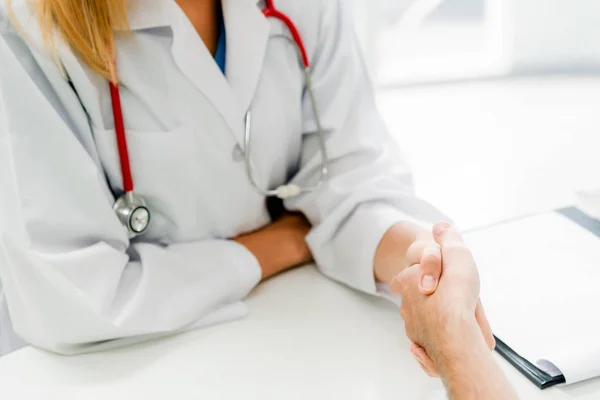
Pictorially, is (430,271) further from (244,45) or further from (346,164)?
(244,45)

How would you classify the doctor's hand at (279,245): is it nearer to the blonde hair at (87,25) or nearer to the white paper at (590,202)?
the blonde hair at (87,25)

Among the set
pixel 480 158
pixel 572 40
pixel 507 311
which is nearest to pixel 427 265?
pixel 507 311

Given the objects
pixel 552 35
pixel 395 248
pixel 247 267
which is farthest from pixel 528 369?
pixel 552 35

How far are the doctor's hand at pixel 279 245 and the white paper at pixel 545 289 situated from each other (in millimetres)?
241

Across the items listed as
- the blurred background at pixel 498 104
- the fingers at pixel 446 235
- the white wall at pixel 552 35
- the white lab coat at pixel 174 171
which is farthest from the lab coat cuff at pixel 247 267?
the white wall at pixel 552 35

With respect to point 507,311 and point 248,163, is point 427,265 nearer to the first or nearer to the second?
point 507,311

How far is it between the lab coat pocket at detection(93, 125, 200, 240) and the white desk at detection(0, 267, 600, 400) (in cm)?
15

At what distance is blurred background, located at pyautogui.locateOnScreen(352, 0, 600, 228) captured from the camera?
1240 mm

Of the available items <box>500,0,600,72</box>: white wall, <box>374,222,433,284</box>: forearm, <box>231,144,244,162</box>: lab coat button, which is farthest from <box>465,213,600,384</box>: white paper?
<box>500,0,600,72</box>: white wall

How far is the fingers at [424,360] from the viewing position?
672mm

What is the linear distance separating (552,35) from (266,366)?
60.6 inches

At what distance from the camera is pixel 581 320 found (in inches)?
30.1

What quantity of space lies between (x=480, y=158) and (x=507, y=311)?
652 mm

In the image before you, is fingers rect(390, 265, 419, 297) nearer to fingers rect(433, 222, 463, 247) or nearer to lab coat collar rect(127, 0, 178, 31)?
fingers rect(433, 222, 463, 247)
